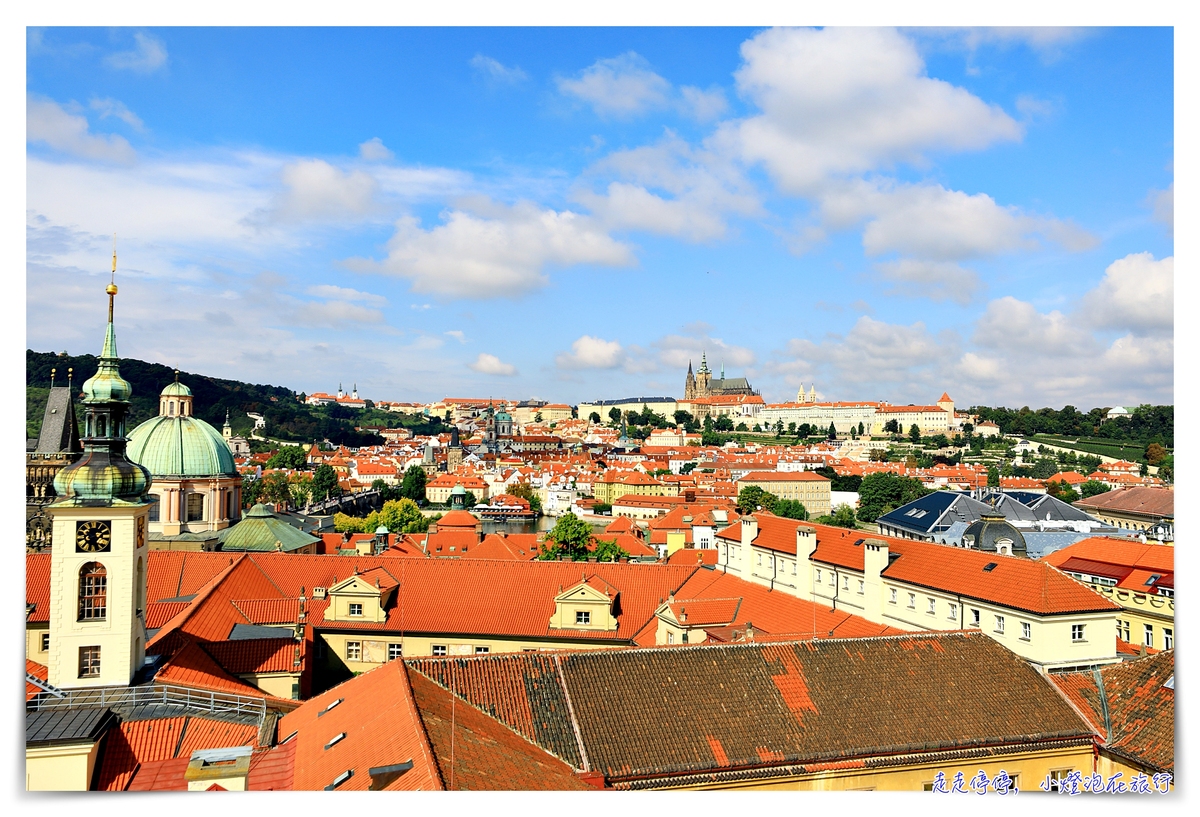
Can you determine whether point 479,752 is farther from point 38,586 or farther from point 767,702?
point 38,586

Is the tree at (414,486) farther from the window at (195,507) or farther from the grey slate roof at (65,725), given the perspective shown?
the grey slate roof at (65,725)

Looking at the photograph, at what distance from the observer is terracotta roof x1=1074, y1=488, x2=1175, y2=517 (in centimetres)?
5109

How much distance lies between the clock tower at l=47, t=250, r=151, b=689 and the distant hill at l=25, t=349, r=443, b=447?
42.0 m

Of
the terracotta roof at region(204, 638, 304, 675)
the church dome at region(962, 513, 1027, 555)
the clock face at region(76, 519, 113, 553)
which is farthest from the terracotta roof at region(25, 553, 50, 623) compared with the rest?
the church dome at region(962, 513, 1027, 555)

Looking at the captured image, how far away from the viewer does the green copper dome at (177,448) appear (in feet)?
107

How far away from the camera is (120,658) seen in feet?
44.3

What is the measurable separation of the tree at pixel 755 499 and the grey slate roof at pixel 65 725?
59.1 metres

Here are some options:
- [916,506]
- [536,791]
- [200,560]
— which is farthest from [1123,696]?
[916,506]

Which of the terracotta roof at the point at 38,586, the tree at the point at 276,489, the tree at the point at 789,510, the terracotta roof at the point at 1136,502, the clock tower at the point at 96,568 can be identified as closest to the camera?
the clock tower at the point at 96,568

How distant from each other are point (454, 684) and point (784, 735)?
4574mm

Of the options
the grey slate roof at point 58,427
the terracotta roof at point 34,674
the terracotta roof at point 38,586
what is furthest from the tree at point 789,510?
the terracotta roof at point 34,674

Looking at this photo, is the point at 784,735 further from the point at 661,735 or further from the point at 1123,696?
the point at 1123,696

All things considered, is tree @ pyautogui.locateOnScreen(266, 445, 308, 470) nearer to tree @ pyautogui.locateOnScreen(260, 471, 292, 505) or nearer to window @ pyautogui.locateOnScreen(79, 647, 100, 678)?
tree @ pyautogui.locateOnScreen(260, 471, 292, 505)

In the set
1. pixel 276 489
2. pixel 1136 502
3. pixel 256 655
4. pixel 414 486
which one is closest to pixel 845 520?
pixel 1136 502
